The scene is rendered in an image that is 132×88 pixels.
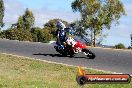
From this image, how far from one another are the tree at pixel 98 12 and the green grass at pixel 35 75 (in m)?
33.0

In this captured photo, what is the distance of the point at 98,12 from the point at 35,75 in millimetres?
37852

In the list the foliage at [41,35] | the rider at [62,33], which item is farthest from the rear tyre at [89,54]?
the foliage at [41,35]

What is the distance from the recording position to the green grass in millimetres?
10891

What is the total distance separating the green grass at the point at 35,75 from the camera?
10.9 m

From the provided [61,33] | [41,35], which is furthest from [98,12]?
[61,33]

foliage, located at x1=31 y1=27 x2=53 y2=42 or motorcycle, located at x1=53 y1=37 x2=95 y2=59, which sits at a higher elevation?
foliage, located at x1=31 y1=27 x2=53 y2=42

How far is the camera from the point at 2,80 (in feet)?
36.8

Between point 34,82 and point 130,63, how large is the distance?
26.0 feet

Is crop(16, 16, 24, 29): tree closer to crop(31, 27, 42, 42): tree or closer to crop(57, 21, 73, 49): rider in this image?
crop(31, 27, 42, 42): tree

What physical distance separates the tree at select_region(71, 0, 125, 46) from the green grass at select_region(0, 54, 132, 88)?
108 ft

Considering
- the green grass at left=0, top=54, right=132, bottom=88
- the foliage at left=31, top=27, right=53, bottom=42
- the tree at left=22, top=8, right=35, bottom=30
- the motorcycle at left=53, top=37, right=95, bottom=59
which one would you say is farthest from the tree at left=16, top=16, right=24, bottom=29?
the green grass at left=0, top=54, right=132, bottom=88

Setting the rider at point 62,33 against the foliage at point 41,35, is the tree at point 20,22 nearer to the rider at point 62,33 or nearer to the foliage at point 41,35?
the foliage at point 41,35

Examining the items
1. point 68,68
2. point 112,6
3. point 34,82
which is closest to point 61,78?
point 34,82

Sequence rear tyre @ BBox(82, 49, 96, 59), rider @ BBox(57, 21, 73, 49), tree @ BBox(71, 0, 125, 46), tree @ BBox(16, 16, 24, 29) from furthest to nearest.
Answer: tree @ BBox(16, 16, 24, 29) → tree @ BBox(71, 0, 125, 46) → rider @ BBox(57, 21, 73, 49) → rear tyre @ BBox(82, 49, 96, 59)
